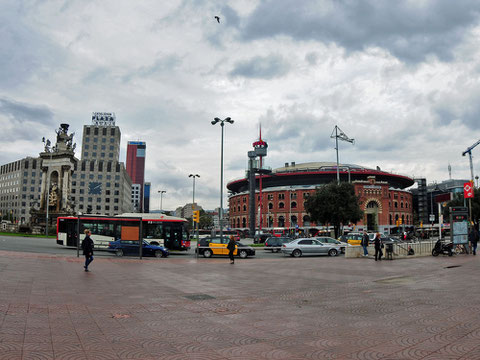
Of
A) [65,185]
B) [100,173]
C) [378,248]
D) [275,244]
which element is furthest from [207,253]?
[100,173]

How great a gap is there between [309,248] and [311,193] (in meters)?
68.9

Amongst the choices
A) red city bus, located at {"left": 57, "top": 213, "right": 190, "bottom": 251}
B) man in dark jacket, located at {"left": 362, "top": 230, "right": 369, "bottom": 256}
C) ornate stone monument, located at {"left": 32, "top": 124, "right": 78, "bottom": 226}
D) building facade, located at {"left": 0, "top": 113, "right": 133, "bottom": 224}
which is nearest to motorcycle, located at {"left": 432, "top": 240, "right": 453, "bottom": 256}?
man in dark jacket, located at {"left": 362, "top": 230, "right": 369, "bottom": 256}

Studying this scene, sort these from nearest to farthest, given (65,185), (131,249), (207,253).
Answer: (131,249)
(207,253)
(65,185)

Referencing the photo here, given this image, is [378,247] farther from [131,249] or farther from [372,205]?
[372,205]

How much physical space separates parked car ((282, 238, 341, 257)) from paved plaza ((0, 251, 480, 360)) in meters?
15.7

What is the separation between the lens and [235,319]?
8.14m

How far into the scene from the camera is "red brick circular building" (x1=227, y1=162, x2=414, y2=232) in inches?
3903

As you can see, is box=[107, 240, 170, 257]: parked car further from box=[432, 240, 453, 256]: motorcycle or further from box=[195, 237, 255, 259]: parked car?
box=[432, 240, 453, 256]: motorcycle

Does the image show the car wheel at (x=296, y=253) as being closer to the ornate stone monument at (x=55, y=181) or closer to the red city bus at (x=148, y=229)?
the red city bus at (x=148, y=229)

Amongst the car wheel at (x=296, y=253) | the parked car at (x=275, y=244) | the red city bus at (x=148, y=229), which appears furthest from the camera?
the parked car at (x=275, y=244)

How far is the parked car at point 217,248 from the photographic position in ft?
93.1

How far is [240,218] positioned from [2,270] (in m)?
99.7

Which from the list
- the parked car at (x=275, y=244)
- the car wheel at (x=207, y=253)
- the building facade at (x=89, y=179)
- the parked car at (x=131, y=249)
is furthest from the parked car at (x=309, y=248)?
the building facade at (x=89, y=179)

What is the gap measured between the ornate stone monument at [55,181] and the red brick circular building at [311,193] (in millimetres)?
46082
